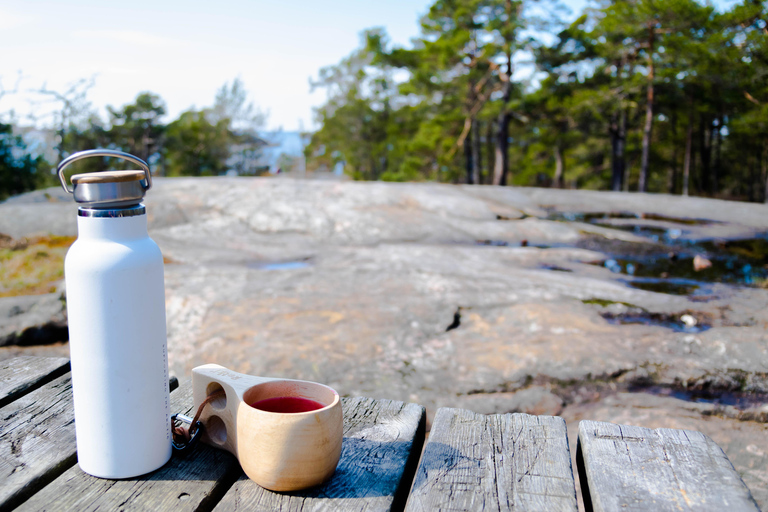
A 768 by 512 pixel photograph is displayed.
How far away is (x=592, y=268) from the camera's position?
5195 mm

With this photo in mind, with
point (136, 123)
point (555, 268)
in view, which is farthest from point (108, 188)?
point (136, 123)

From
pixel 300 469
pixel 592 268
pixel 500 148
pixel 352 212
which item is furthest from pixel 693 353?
pixel 500 148

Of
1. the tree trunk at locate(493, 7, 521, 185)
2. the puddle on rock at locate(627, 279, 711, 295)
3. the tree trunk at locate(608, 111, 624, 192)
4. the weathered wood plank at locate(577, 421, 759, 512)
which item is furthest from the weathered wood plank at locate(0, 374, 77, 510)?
the tree trunk at locate(608, 111, 624, 192)

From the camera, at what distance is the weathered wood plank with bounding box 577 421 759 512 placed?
851mm

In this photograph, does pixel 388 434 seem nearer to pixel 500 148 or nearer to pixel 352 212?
pixel 352 212

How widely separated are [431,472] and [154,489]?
18.1 inches

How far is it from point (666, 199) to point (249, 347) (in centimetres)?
715

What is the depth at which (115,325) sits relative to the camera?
86 centimetres

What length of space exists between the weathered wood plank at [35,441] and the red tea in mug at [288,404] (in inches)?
14.7

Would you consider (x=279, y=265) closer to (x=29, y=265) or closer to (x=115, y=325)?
(x=29, y=265)

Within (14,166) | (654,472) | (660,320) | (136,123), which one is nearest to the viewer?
(654,472)

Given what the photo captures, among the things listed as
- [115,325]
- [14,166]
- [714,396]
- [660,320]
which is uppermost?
[14,166]

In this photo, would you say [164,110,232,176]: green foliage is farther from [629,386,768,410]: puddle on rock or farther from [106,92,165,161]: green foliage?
[629,386,768,410]: puddle on rock

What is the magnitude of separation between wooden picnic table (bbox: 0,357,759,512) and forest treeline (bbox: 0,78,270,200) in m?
18.6
